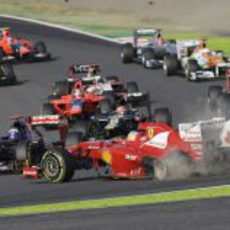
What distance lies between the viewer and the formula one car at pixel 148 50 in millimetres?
29859

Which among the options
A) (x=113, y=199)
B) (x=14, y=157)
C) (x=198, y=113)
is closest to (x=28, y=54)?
(x=198, y=113)

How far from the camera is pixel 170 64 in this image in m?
28.0

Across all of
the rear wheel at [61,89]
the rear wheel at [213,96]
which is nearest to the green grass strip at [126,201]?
the rear wheel at [213,96]

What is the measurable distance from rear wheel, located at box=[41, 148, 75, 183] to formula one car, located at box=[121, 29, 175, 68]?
16516mm

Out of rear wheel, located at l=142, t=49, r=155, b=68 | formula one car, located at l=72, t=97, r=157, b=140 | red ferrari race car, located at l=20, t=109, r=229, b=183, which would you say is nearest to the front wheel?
rear wheel, located at l=142, t=49, r=155, b=68

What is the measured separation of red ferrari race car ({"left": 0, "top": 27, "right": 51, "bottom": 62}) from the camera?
32.3m

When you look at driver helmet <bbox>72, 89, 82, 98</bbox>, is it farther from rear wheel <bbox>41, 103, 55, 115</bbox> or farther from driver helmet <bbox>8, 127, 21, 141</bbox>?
driver helmet <bbox>8, 127, 21, 141</bbox>

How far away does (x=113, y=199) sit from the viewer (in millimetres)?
10461

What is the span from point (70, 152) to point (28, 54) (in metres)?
19.4

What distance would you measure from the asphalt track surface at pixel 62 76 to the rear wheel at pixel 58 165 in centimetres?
16

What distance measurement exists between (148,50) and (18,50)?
5.27 meters

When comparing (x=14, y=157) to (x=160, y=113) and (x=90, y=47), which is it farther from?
(x=90, y=47)

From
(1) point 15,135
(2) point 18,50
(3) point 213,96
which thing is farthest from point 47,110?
(2) point 18,50

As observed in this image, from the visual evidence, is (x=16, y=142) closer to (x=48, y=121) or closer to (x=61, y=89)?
(x=48, y=121)
